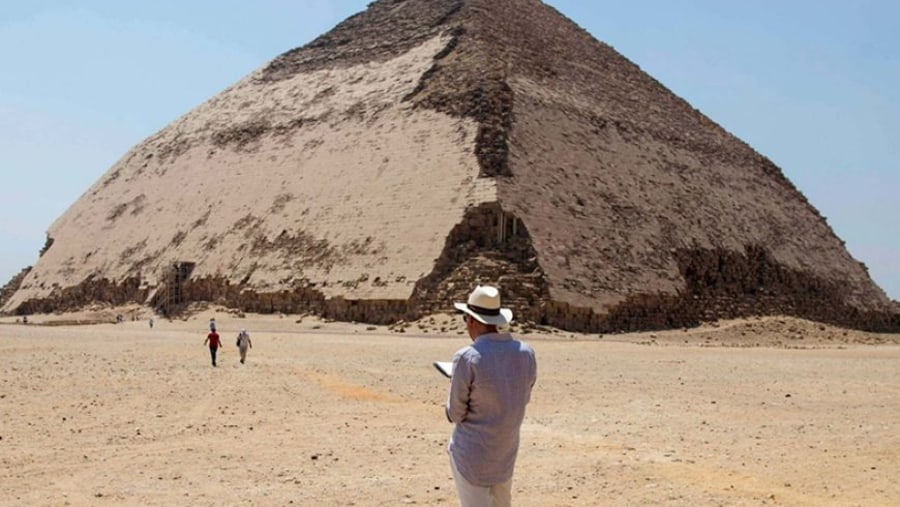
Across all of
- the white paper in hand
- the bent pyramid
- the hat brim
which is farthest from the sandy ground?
the bent pyramid

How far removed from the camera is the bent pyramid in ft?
96.5

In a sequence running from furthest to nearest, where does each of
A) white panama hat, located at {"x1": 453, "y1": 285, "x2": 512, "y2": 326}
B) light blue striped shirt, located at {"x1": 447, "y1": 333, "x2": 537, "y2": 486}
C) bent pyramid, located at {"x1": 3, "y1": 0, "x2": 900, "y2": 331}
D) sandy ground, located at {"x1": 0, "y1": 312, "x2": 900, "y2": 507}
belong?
bent pyramid, located at {"x1": 3, "y1": 0, "x2": 900, "y2": 331}
sandy ground, located at {"x1": 0, "y1": 312, "x2": 900, "y2": 507}
white panama hat, located at {"x1": 453, "y1": 285, "x2": 512, "y2": 326}
light blue striped shirt, located at {"x1": 447, "y1": 333, "x2": 537, "y2": 486}

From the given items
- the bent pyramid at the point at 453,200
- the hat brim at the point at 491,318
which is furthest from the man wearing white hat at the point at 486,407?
the bent pyramid at the point at 453,200

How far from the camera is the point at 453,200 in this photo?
29922 mm

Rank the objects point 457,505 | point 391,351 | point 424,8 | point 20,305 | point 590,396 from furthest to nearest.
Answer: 1. point 424,8
2. point 20,305
3. point 391,351
4. point 590,396
5. point 457,505

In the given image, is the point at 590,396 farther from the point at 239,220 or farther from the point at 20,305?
the point at 20,305

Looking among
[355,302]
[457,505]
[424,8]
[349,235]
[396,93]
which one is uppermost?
[424,8]

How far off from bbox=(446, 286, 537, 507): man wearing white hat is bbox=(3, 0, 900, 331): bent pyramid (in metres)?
22.2

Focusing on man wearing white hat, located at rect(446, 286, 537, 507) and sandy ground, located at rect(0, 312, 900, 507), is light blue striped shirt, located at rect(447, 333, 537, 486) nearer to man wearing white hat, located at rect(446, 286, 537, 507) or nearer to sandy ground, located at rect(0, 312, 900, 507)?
man wearing white hat, located at rect(446, 286, 537, 507)

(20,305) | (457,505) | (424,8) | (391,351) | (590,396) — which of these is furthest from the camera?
(424,8)

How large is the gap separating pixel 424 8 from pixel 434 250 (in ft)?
62.3

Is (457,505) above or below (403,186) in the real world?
below

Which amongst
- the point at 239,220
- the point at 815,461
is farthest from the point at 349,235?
the point at 815,461

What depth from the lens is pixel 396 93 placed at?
3700 cm
